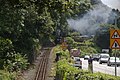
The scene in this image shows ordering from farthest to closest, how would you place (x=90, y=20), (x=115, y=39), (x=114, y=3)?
(x=90, y=20) → (x=115, y=39) → (x=114, y=3)

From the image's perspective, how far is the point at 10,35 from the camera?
3494 cm

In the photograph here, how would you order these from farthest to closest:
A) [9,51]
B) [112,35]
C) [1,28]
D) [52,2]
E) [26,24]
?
[26,24]
[9,51]
[1,28]
[112,35]
[52,2]

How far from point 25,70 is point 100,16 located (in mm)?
68243

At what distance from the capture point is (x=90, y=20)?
10031 centimetres

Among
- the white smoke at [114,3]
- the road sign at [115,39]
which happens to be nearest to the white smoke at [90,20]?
the road sign at [115,39]

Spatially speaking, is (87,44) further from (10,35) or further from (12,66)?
(12,66)

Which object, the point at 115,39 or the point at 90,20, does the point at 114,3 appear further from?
the point at 90,20

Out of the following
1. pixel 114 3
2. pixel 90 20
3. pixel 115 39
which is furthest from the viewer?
pixel 90 20

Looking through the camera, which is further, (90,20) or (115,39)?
(90,20)

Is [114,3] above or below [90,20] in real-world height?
below

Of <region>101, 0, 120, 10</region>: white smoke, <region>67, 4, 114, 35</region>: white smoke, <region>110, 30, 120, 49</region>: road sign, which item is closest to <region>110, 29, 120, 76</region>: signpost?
<region>110, 30, 120, 49</region>: road sign

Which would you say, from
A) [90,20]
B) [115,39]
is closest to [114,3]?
[115,39]

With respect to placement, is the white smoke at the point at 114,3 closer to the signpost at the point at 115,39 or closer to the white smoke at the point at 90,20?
the signpost at the point at 115,39

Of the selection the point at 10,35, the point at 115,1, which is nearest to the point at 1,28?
the point at 10,35
